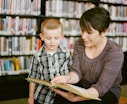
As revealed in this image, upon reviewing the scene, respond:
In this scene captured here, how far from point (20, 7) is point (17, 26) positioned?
25 cm

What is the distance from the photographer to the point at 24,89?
389 centimetres

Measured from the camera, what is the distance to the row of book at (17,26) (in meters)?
3.75

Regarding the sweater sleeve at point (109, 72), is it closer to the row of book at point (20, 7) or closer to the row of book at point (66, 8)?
the row of book at point (20, 7)

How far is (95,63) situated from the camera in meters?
2.06

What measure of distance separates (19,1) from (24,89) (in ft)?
3.73

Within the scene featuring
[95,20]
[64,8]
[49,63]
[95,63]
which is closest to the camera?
[95,20]

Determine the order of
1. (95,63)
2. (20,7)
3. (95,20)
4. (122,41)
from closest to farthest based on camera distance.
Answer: (95,20), (95,63), (20,7), (122,41)

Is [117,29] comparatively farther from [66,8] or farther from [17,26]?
[17,26]

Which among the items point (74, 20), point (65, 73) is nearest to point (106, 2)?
point (74, 20)

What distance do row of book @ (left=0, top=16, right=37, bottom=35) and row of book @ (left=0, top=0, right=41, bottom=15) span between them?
3.5 inches

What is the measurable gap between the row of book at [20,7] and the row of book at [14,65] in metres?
0.60

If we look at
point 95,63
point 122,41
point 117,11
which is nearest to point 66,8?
point 117,11

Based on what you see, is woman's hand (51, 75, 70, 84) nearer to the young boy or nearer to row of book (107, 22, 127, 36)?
the young boy

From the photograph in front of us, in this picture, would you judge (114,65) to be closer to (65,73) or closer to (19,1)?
(65,73)
